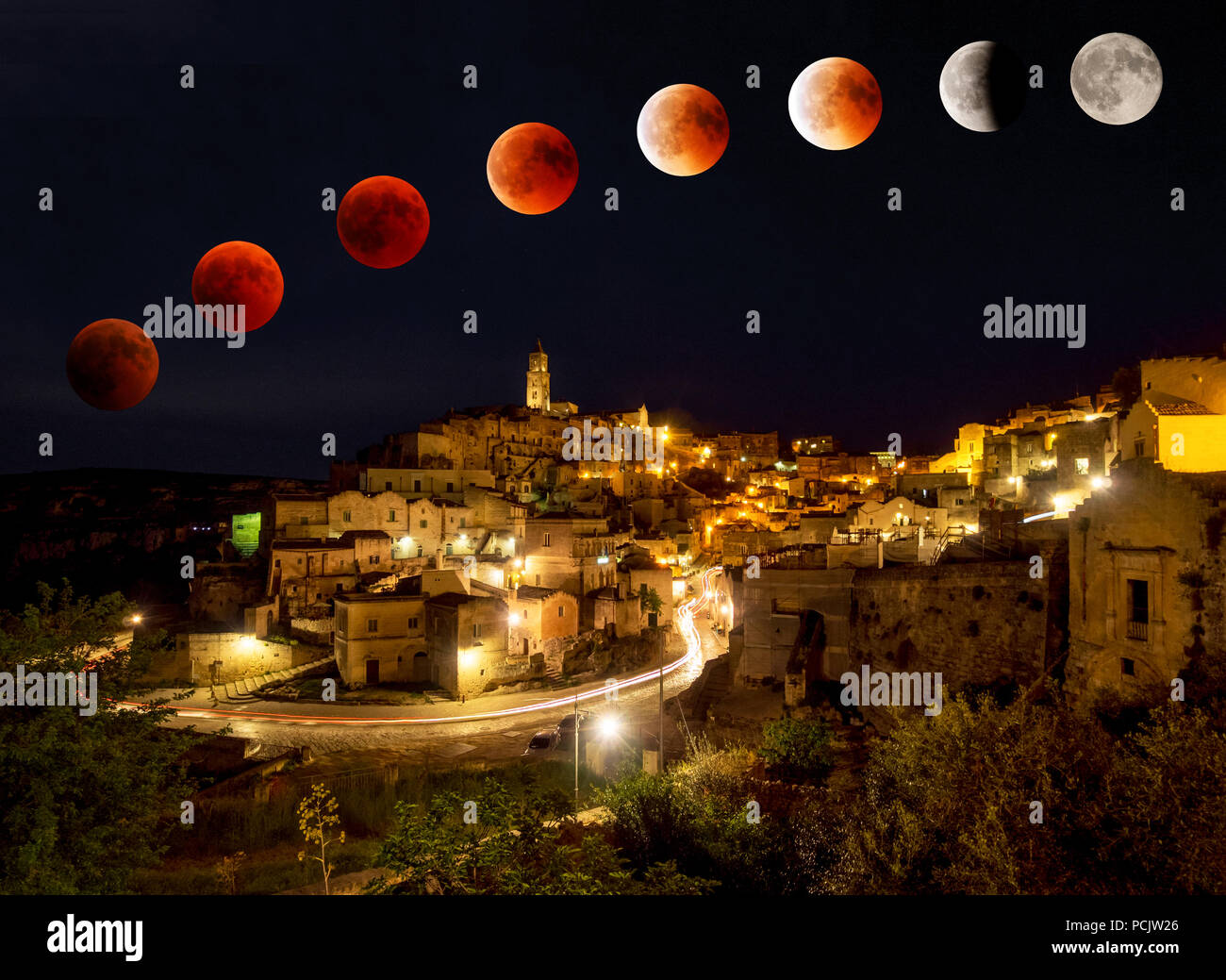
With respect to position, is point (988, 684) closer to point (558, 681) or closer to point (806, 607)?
point (806, 607)

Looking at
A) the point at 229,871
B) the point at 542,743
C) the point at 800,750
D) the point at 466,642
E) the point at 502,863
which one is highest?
the point at 502,863

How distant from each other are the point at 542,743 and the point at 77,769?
644 inches

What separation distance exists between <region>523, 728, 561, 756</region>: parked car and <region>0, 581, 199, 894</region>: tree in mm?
13366

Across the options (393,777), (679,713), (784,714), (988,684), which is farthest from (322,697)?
(988,684)

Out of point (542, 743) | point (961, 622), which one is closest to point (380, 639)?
point (542, 743)

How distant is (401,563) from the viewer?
39844 millimetres

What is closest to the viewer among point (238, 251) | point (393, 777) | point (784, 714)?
point (238, 251)

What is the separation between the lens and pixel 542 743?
75.4 feet

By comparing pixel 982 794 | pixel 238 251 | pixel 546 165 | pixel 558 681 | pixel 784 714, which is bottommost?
pixel 558 681

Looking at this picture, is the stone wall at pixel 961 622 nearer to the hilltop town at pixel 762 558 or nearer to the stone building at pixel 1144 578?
the hilltop town at pixel 762 558

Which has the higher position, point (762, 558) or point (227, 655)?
point (762, 558)

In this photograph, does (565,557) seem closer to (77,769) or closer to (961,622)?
(961,622)

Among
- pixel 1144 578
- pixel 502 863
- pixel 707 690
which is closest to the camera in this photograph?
pixel 502 863
